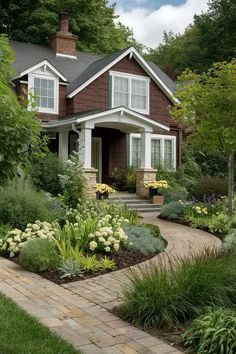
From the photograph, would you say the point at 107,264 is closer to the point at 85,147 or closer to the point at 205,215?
the point at 205,215

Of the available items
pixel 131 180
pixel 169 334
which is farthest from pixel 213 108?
pixel 131 180

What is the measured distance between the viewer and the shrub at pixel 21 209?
979 cm

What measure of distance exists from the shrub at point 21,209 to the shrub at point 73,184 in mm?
2717

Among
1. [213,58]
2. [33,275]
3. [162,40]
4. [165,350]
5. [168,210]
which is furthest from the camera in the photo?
[162,40]

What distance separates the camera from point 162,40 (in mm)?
57250

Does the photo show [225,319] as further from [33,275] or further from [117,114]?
[117,114]

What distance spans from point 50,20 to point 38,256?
2260 cm

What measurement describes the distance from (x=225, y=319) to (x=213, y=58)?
107ft

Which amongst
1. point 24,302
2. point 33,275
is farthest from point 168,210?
point 24,302

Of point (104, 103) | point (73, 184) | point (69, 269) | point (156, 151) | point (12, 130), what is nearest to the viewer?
point (12, 130)

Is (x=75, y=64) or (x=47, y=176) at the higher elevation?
(x=75, y=64)

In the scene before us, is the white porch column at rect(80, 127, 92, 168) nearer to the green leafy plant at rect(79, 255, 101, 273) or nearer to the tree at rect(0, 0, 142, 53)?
the green leafy plant at rect(79, 255, 101, 273)

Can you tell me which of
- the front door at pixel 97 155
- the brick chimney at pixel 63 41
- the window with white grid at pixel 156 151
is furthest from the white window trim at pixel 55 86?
the window with white grid at pixel 156 151

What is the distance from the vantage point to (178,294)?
15.6 feet
